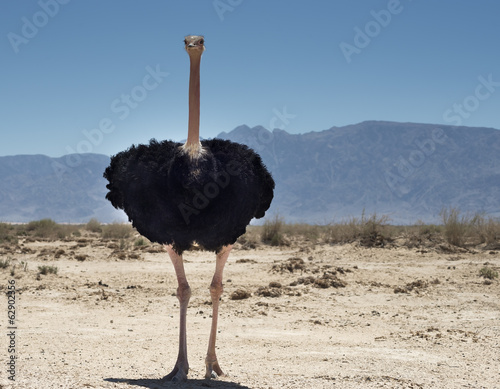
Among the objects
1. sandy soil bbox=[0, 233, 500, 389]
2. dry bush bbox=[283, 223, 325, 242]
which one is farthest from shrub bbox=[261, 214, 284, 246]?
sandy soil bbox=[0, 233, 500, 389]

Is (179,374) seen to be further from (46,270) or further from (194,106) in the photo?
(46,270)

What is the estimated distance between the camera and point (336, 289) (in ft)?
43.6

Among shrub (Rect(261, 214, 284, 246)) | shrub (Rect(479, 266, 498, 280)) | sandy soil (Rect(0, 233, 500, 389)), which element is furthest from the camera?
shrub (Rect(261, 214, 284, 246))

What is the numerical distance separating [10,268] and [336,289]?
7.72 meters

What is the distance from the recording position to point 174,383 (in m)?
5.62

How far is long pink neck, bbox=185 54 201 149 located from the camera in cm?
575

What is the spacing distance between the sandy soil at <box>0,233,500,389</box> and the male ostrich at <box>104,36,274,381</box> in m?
1.13

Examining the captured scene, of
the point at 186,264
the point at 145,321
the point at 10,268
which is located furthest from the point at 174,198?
the point at 186,264

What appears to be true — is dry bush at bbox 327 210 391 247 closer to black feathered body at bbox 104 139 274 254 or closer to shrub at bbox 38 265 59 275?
shrub at bbox 38 265 59 275

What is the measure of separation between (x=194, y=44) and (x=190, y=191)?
62.9 inches

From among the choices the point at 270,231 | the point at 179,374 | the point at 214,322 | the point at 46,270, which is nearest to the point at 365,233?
the point at 270,231

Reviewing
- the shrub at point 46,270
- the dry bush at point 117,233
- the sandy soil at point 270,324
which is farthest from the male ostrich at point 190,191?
the dry bush at point 117,233

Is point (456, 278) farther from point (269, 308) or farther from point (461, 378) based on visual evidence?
point (461, 378)

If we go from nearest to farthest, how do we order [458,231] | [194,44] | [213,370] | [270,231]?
[194,44] < [213,370] < [458,231] < [270,231]
